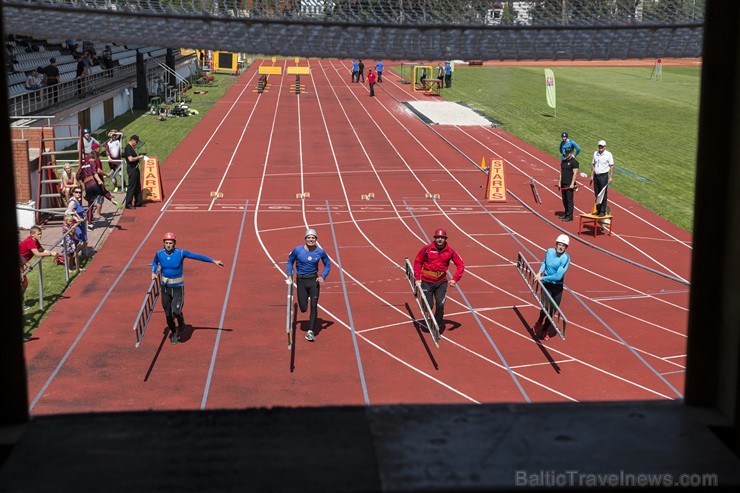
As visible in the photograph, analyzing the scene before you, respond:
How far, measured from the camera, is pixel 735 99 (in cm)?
322

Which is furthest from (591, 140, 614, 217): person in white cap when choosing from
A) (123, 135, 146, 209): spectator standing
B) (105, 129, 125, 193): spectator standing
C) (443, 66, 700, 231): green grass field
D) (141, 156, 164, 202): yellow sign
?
(105, 129, 125, 193): spectator standing

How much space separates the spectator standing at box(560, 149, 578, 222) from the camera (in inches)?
728

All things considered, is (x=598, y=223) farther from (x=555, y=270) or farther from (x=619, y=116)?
(x=619, y=116)

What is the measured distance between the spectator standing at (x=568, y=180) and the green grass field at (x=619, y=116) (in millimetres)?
2471

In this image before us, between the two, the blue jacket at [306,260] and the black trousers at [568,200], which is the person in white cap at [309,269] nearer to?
the blue jacket at [306,260]

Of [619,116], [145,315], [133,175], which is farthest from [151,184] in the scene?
[619,116]

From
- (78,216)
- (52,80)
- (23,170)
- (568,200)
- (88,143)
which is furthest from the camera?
(52,80)

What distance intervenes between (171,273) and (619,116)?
100 feet

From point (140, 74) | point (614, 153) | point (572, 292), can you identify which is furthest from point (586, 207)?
point (140, 74)

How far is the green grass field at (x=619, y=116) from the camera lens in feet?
79.4

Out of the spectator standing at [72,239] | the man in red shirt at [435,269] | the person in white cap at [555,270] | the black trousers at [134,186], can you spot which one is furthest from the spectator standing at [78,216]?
the person in white cap at [555,270]

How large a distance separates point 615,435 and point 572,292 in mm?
11510

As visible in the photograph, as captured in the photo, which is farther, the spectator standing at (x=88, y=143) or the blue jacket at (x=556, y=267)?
the spectator standing at (x=88, y=143)

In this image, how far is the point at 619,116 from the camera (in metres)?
38.5
